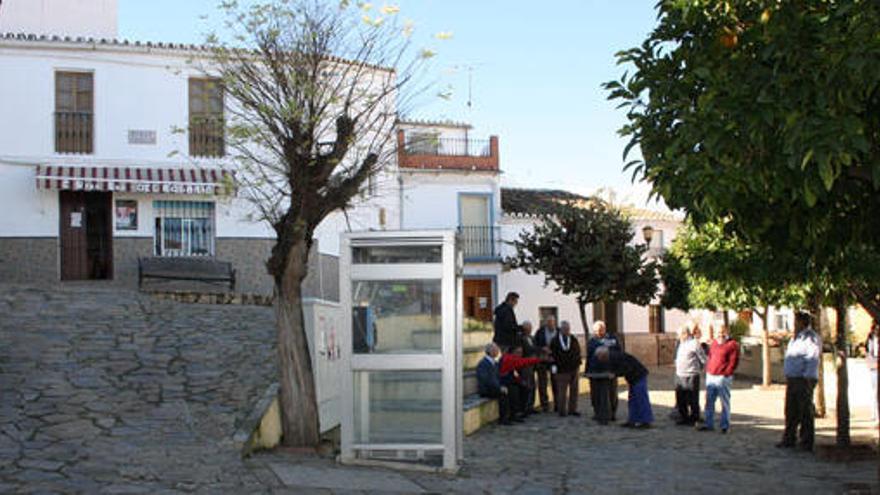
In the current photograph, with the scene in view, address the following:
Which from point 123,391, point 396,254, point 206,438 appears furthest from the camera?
point 123,391

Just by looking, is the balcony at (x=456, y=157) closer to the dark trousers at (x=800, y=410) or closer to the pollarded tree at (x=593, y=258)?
the pollarded tree at (x=593, y=258)

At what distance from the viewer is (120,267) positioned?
24.2m

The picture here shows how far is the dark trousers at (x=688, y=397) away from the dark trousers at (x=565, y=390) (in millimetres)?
1798

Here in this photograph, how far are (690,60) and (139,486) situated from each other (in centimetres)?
560

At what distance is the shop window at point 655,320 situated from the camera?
3922 centimetres

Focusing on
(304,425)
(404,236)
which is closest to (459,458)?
(304,425)

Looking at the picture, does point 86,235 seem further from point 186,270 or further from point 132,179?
point 186,270

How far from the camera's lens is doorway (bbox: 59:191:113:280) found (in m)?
24.1

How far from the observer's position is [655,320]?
129ft

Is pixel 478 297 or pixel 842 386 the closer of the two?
pixel 842 386

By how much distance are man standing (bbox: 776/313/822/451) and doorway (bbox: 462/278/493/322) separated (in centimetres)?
2160

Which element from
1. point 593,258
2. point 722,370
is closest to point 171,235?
point 593,258

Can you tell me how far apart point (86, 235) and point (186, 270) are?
10.0 ft

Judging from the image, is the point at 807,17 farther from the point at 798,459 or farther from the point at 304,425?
the point at 798,459
